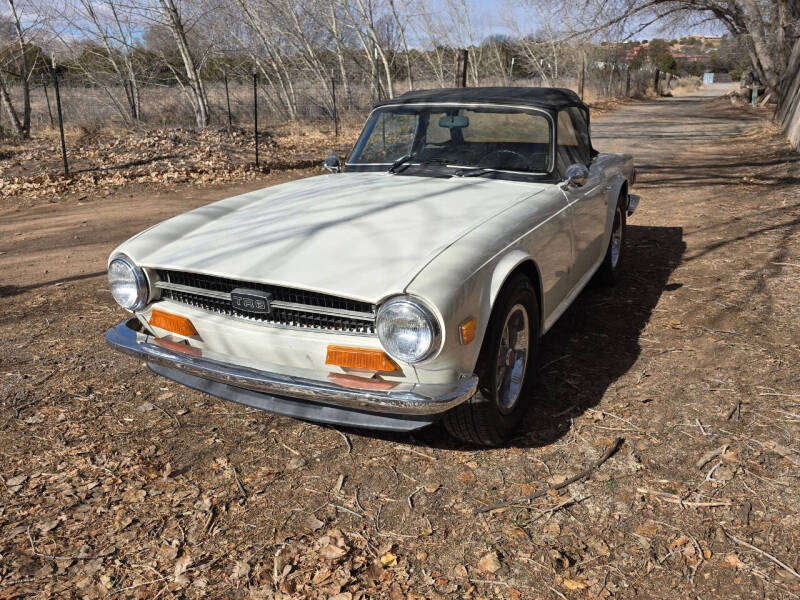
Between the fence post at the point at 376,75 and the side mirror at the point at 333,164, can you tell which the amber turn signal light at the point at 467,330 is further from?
the fence post at the point at 376,75

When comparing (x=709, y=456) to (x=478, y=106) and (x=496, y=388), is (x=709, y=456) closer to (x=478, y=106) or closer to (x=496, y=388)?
(x=496, y=388)

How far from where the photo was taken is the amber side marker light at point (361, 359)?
Answer: 8.68 ft

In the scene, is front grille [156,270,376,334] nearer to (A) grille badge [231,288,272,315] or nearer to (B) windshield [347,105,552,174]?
(A) grille badge [231,288,272,315]

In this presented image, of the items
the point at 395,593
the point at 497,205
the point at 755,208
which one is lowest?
the point at 395,593

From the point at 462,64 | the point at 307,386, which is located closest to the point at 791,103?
the point at 462,64

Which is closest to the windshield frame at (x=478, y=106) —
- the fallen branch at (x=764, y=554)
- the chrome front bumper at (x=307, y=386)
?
the chrome front bumper at (x=307, y=386)

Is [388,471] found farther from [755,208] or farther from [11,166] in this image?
[11,166]

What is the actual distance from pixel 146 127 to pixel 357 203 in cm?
1442

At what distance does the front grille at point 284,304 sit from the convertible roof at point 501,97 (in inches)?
84.1

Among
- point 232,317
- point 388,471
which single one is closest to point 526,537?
point 388,471

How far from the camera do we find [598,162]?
4.94 metres

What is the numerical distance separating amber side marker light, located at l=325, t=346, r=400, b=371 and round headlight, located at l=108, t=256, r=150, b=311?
1.09 m

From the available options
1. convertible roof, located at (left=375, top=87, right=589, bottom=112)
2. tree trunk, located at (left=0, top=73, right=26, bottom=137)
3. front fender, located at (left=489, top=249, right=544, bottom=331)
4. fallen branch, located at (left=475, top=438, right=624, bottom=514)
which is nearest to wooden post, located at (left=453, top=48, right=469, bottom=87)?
tree trunk, located at (left=0, top=73, right=26, bottom=137)

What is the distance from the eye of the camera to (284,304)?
110 inches
